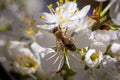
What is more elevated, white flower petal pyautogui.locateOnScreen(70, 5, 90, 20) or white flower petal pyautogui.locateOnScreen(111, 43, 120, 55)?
white flower petal pyautogui.locateOnScreen(70, 5, 90, 20)

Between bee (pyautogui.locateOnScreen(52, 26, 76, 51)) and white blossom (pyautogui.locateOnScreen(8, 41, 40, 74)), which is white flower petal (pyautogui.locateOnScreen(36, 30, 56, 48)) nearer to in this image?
bee (pyautogui.locateOnScreen(52, 26, 76, 51))

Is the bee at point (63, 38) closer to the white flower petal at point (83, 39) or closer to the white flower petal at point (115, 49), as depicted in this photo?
the white flower petal at point (83, 39)

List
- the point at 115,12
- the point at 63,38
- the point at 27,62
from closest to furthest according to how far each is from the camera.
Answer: the point at 115,12 → the point at 63,38 → the point at 27,62

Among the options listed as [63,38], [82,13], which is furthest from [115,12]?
[63,38]

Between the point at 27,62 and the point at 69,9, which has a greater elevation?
the point at 69,9

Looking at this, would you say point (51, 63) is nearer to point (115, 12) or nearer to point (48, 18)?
point (48, 18)

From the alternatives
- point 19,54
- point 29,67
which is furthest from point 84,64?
point 19,54

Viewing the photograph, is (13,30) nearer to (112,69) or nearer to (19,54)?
(19,54)

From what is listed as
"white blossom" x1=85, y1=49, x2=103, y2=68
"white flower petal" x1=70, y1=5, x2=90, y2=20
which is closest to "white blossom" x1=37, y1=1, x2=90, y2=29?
"white flower petal" x1=70, y1=5, x2=90, y2=20
